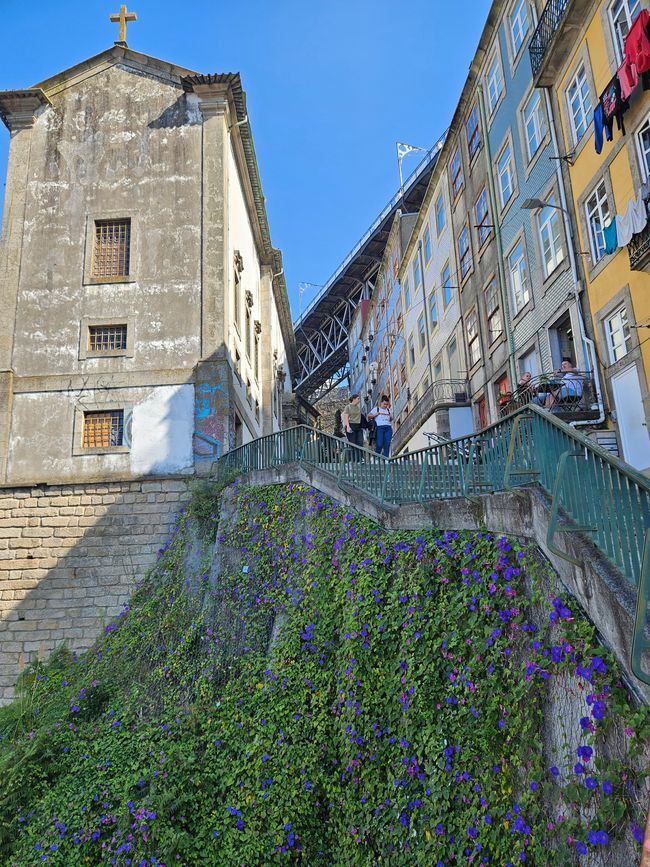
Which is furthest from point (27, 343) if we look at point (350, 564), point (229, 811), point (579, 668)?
point (579, 668)

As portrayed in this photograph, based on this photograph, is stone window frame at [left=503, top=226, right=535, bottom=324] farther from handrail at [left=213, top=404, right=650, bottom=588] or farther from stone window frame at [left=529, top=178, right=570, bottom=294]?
handrail at [left=213, top=404, right=650, bottom=588]

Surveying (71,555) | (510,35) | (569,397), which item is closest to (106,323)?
(71,555)

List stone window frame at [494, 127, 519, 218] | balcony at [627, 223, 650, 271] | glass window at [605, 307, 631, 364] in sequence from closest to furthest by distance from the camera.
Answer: balcony at [627, 223, 650, 271] → glass window at [605, 307, 631, 364] → stone window frame at [494, 127, 519, 218]

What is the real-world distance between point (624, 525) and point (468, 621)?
A: 2777mm

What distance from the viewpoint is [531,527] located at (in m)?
6.88

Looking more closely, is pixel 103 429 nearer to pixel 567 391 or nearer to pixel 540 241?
pixel 567 391

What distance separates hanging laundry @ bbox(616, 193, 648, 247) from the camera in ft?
41.2

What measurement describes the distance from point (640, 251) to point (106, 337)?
13.6m

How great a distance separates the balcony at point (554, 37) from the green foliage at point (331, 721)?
12.7 meters

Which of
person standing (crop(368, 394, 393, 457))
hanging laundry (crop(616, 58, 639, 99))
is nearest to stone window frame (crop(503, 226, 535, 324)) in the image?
hanging laundry (crop(616, 58, 639, 99))

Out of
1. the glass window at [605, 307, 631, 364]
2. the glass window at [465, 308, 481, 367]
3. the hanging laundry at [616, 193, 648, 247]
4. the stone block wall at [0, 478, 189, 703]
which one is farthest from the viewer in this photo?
the glass window at [465, 308, 481, 367]

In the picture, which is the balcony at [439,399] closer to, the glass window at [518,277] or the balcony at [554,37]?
the glass window at [518,277]

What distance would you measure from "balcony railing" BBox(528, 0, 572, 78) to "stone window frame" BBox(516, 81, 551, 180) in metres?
0.63

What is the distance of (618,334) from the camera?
14484 mm
